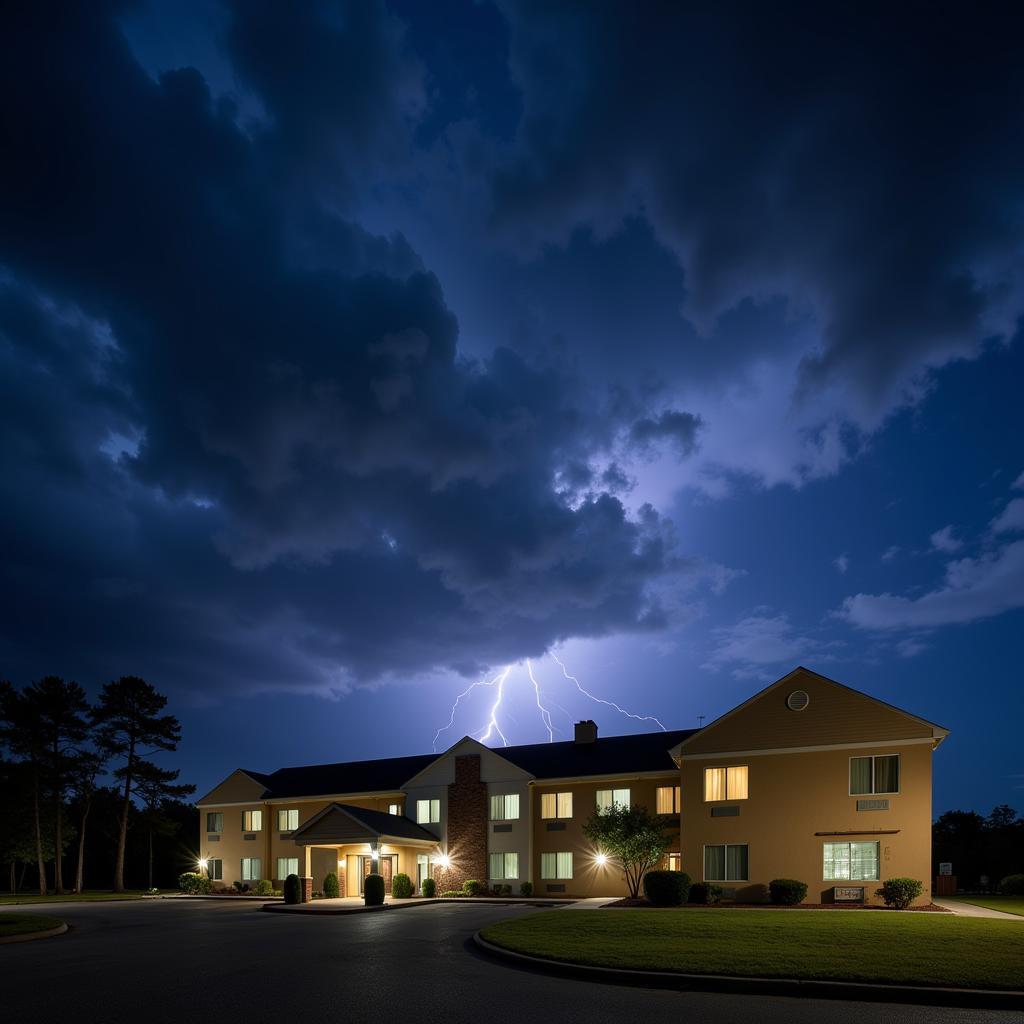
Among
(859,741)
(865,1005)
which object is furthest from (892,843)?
(865,1005)

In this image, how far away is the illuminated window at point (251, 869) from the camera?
42.7 m

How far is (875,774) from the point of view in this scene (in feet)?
87.1

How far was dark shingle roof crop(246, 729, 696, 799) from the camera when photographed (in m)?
35.0

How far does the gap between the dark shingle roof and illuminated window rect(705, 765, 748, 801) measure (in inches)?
129

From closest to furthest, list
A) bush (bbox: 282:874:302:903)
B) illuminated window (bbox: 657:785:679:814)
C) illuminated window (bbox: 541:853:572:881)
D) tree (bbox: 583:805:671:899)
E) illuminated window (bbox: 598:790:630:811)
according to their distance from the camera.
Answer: tree (bbox: 583:805:671:899)
bush (bbox: 282:874:302:903)
illuminated window (bbox: 657:785:679:814)
illuminated window (bbox: 598:790:630:811)
illuminated window (bbox: 541:853:572:881)

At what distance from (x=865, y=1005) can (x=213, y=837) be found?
1709 inches

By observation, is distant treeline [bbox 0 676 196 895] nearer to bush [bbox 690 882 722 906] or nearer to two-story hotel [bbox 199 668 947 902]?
two-story hotel [bbox 199 668 947 902]

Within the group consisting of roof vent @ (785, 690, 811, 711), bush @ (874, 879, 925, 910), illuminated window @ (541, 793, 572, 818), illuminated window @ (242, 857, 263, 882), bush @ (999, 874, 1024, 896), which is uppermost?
roof vent @ (785, 690, 811, 711)

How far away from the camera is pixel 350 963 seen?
44.9 ft

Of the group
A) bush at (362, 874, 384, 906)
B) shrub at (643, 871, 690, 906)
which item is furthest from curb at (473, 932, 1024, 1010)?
bush at (362, 874, 384, 906)

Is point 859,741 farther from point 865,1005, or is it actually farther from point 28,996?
point 28,996

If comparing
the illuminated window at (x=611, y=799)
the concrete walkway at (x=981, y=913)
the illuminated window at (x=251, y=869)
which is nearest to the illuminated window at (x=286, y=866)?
the illuminated window at (x=251, y=869)

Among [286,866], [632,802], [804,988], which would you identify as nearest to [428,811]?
[286,866]

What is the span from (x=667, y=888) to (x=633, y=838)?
3.58 meters
